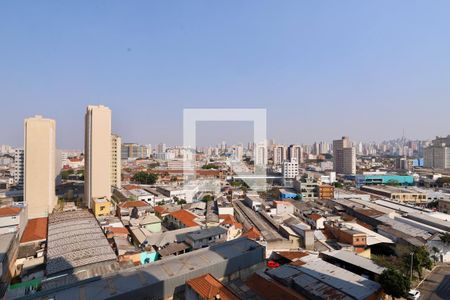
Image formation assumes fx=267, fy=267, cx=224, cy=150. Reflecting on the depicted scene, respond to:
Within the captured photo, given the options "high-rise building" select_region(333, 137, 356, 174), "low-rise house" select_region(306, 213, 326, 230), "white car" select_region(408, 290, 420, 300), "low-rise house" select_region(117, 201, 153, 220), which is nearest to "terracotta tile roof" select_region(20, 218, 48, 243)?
"low-rise house" select_region(117, 201, 153, 220)

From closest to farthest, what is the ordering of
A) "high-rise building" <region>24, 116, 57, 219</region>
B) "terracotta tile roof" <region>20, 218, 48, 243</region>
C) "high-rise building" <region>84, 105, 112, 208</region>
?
"terracotta tile roof" <region>20, 218, 48, 243</region> < "high-rise building" <region>24, 116, 57, 219</region> < "high-rise building" <region>84, 105, 112, 208</region>

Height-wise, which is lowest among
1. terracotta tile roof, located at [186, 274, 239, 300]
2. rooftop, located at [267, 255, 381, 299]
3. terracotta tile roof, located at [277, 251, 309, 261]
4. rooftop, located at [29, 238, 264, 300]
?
terracotta tile roof, located at [277, 251, 309, 261]

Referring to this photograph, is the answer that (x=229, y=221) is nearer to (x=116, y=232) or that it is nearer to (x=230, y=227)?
(x=230, y=227)

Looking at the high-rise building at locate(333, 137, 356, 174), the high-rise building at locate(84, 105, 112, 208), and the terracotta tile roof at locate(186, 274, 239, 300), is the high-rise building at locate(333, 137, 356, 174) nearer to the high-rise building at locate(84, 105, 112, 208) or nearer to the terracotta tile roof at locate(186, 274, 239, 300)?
the high-rise building at locate(84, 105, 112, 208)

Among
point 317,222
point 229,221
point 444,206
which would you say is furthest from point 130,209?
point 444,206

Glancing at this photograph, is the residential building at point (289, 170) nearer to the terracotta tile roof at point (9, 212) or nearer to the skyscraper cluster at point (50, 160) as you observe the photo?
the skyscraper cluster at point (50, 160)

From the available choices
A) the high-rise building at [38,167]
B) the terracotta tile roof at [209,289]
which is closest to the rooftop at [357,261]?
the terracotta tile roof at [209,289]
